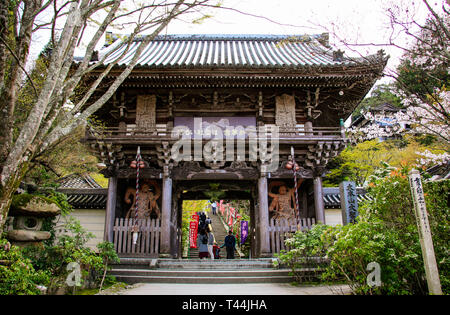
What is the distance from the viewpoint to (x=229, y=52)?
15148 mm

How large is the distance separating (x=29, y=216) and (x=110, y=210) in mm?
2740

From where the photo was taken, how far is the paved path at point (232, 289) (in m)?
6.45

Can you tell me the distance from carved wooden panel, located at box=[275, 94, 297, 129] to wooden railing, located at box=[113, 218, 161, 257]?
20.5 ft

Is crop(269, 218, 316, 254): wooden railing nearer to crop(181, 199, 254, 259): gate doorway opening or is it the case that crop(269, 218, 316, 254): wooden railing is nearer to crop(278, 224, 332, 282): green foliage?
crop(278, 224, 332, 282): green foliage

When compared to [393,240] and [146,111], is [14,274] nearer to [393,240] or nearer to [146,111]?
[393,240]

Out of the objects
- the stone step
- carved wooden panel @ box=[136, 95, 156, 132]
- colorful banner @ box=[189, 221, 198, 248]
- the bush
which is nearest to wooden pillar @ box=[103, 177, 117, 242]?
the stone step

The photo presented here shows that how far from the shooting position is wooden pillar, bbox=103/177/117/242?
10.4m

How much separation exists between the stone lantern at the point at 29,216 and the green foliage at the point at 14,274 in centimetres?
277

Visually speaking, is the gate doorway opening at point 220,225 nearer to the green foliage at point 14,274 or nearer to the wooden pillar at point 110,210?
the wooden pillar at point 110,210

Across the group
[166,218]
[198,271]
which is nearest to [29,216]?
[166,218]

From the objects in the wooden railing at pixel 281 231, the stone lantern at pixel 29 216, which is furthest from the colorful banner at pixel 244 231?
the stone lantern at pixel 29 216
